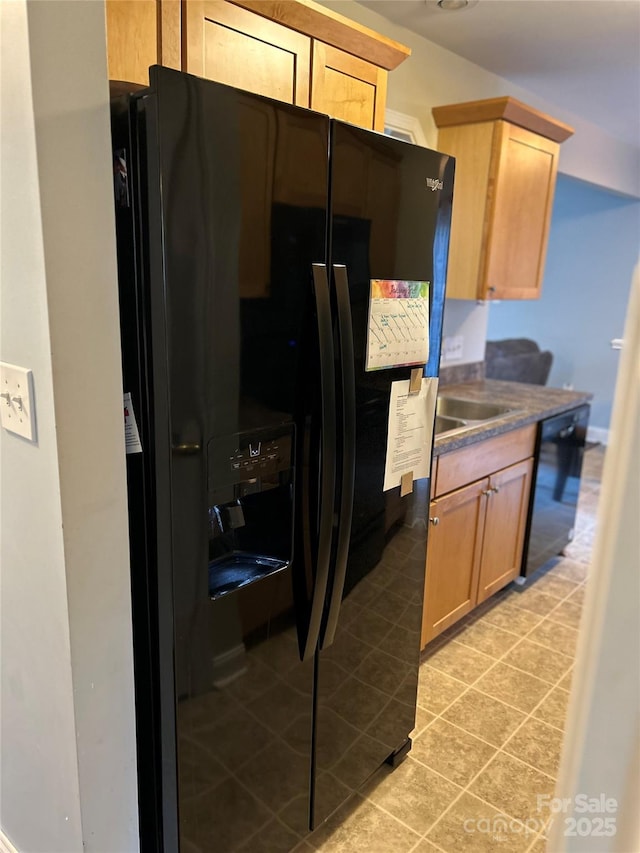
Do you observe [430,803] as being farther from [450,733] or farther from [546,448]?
[546,448]

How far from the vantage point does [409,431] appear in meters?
1.68

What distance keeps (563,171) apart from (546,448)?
214 cm

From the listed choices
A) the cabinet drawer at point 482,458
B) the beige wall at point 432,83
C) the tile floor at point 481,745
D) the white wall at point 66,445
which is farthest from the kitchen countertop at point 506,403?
the white wall at point 66,445

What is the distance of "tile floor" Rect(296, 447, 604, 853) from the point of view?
1783 millimetres

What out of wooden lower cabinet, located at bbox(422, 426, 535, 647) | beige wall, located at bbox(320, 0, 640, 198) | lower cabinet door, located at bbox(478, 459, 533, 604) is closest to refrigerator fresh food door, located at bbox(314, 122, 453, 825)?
wooden lower cabinet, located at bbox(422, 426, 535, 647)

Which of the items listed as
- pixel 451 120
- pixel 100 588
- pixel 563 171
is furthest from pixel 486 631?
pixel 563 171

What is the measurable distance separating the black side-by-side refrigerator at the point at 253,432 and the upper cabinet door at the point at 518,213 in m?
1.38

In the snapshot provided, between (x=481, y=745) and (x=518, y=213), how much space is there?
235 cm

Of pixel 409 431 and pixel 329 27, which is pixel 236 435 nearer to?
pixel 409 431

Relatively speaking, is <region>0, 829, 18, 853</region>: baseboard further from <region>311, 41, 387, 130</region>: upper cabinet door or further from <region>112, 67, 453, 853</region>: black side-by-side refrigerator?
<region>311, 41, 387, 130</region>: upper cabinet door

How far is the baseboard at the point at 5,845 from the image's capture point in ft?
5.18

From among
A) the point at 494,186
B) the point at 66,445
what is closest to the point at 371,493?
the point at 66,445

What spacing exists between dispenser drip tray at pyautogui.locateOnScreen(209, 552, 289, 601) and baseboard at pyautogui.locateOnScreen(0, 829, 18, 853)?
96 centimetres

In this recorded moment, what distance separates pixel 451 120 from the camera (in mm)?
2887
